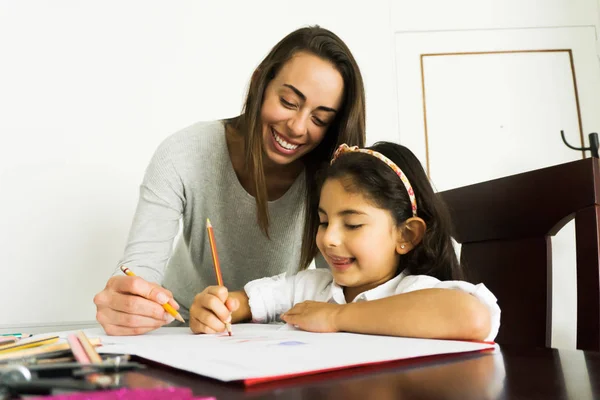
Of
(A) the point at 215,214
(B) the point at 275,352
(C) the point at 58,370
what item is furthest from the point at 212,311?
(A) the point at 215,214

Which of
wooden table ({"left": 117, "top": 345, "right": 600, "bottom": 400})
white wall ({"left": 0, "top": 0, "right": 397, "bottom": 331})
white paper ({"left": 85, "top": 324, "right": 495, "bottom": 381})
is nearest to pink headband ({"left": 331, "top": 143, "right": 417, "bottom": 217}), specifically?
white paper ({"left": 85, "top": 324, "right": 495, "bottom": 381})

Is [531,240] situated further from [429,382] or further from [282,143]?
[429,382]

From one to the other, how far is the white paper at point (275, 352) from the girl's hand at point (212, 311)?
0.40ft

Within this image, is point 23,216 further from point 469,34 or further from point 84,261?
point 469,34

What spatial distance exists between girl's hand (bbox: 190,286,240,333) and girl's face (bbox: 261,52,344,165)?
0.43 meters

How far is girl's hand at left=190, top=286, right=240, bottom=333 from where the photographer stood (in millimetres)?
707

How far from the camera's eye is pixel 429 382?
14.0 inches

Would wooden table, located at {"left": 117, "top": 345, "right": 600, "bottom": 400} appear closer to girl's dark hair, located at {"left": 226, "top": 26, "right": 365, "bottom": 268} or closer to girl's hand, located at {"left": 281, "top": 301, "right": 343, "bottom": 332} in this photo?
girl's hand, located at {"left": 281, "top": 301, "right": 343, "bottom": 332}

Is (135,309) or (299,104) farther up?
(299,104)

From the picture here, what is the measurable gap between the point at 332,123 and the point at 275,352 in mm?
771

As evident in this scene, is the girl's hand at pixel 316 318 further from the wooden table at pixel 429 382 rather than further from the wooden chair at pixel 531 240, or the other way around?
the wooden chair at pixel 531 240

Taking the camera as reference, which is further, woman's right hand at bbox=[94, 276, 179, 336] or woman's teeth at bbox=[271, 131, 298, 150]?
woman's teeth at bbox=[271, 131, 298, 150]

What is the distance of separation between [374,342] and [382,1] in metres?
1.73

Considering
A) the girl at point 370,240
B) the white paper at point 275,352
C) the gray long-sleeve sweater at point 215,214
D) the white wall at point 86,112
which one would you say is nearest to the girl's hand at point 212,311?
the girl at point 370,240
